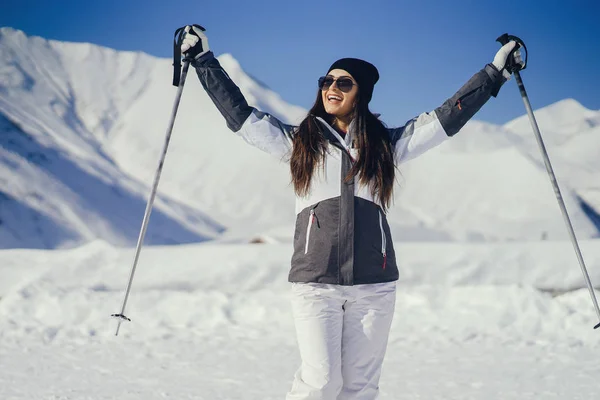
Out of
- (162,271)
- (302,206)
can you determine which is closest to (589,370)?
(302,206)

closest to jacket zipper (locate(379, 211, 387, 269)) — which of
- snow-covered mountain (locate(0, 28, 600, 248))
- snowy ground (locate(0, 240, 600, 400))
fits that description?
snowy ground (locate(0, 240, 600, 400))

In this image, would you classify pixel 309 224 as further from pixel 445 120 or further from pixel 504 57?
pixel 504 57

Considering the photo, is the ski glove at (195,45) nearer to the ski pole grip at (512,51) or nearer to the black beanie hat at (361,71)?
the black beanie hat at (361,71)

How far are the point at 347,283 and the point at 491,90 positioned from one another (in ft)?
3.03

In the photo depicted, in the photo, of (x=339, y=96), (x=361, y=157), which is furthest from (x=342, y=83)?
(x=361, y=157)

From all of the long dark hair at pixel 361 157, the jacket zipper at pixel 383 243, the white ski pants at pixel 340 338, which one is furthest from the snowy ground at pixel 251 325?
the long dark hair at pixel 361 157

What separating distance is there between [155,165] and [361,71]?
1258 inches

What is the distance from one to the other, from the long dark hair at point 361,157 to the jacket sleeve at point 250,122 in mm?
72

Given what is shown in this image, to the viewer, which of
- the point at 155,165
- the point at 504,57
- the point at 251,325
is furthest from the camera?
the point at 155,165

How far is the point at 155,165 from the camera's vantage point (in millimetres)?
33531

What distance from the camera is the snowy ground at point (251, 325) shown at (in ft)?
13.0

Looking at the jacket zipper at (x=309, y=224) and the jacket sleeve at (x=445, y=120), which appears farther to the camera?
the jacket sleeve at (x=445, y=120)

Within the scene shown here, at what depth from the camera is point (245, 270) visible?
6.19m

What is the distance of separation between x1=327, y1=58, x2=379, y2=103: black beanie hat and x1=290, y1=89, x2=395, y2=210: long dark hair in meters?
0.11
